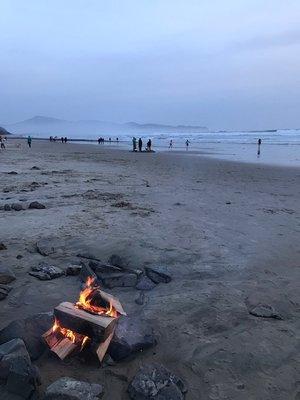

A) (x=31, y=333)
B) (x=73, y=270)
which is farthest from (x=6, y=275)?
(x=31, y=333)

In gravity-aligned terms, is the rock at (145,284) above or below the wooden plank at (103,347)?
below

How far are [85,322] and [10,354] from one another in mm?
806

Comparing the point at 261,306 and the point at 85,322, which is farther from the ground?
the point at 85,322

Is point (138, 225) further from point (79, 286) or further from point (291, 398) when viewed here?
point (291, 398)

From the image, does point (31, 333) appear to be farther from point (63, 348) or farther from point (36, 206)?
point (36, 206)

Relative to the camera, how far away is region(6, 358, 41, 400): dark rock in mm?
3674

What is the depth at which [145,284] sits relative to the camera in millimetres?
6332

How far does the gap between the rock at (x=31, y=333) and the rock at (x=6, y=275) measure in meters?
1.82

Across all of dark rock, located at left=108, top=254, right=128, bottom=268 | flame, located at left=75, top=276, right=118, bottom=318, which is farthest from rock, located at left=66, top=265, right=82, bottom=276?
flame, located at left=75, top=276, right=118, bottom=318

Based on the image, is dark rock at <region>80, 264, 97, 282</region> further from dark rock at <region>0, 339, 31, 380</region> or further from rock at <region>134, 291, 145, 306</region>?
dark rock at <region>0, 339, 31, 380</region>

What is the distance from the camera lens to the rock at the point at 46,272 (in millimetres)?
6430

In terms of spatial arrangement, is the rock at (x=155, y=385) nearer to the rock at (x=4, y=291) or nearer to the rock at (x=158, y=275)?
the rock at (x=158, y=275)

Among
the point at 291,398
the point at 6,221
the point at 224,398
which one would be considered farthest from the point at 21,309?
the point at 6,221

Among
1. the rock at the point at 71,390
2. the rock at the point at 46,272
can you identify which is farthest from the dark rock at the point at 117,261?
the rock at the point at 71,390
